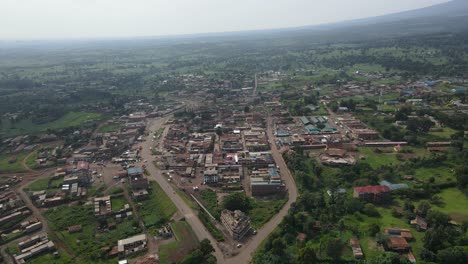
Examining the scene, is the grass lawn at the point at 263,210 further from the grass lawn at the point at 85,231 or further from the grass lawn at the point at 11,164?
the grass lawn at the point at 11,164

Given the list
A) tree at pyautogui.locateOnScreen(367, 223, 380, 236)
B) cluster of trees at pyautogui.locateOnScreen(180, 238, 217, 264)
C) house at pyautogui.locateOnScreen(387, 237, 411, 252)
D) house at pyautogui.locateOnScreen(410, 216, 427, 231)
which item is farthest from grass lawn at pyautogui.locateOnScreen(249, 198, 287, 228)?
house at pyautogui.locateOnScreen(410, 216, 427, 231)

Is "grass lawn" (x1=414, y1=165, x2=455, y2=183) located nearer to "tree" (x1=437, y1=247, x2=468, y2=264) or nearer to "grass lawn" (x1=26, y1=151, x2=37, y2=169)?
"tree" (x1=437, y1=247, x2=468, y2=264)

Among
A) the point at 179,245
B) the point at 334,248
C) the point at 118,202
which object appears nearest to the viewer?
the point at 334,248

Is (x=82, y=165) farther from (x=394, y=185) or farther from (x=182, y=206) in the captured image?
(x=394, y=185)

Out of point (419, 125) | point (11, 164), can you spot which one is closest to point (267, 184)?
point (419, 125)

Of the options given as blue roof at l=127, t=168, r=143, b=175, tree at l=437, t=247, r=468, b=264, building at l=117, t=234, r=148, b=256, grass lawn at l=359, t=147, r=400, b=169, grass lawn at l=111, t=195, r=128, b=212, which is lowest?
grass lawn at l=359, t=147, r=400, b=169

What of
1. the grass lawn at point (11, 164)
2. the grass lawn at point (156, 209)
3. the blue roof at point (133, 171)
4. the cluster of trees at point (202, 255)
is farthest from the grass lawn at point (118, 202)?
the grass lawn at point (11, 164)

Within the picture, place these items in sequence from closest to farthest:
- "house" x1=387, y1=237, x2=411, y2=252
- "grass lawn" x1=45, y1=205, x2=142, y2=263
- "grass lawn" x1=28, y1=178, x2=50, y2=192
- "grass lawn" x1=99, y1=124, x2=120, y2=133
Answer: "house" x1=387, y1=237, x2=411, y2=252 < "grass lawn" x1=45, y1=205, x2=142, y2=263 < "grass lawn" x1=28, y1=178, x2=50, y2=192 < "grass lawn" x1=99, y1=124, x2=120, y2=133
